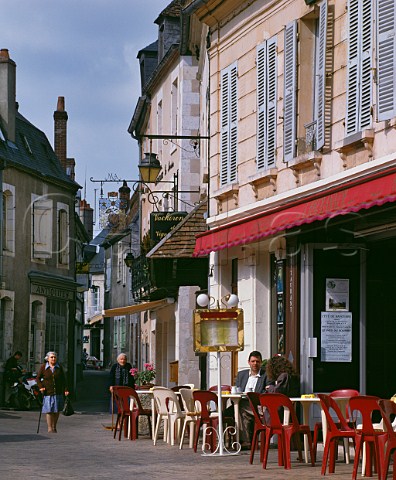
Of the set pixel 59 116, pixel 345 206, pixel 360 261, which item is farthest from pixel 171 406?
pixel 59 116

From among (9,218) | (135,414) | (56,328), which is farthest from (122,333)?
(135,414)

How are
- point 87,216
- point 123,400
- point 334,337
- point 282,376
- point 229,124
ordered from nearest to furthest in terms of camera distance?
point 282,376 → point 334,337 → point 123,400 → point 229,124 → point 87,216

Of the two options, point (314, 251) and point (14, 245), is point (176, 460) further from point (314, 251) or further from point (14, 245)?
point (14, 245)

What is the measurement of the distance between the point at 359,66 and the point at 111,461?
5.66 m

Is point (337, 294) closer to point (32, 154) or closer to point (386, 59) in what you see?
point (386, 59)

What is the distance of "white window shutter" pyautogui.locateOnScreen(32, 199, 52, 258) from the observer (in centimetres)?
3850

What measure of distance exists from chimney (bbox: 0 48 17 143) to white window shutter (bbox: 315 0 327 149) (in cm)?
2165

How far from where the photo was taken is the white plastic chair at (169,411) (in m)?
19.4

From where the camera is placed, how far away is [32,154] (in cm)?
3956

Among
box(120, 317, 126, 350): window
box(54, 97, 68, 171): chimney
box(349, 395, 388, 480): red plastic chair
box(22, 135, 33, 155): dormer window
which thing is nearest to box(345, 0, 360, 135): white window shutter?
box(349, 395, 388, 480): red plastic chair

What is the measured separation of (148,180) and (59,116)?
69.0 ft

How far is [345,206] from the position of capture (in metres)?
15.0

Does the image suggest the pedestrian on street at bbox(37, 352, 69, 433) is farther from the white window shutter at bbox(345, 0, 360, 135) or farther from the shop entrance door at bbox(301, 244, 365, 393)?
the white window shutter at bbox(345, 0, 360, 135)

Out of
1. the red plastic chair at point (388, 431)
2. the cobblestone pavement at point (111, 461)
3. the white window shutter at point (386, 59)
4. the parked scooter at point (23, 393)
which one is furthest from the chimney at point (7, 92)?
the red plastic chair at point (388, 431)
